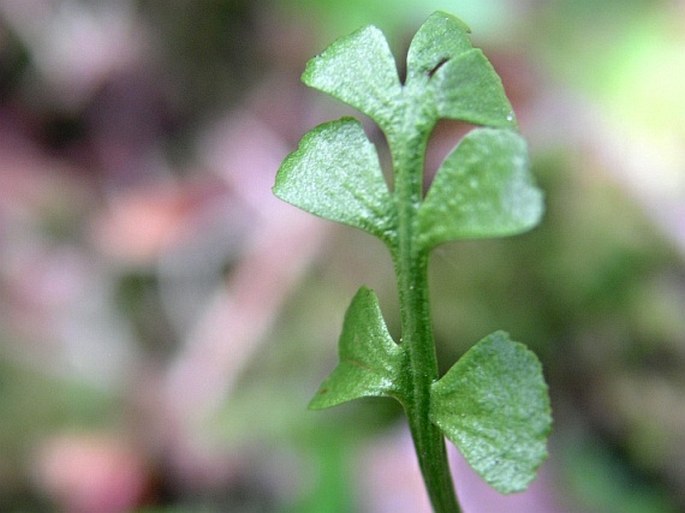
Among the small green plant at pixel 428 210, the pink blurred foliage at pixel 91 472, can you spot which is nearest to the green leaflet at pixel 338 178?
the small green plant at pixel 428 210

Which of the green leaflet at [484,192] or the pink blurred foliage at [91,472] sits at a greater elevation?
the green leaflet at [484,192]

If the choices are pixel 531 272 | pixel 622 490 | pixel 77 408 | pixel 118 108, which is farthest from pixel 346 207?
pixel 118 108

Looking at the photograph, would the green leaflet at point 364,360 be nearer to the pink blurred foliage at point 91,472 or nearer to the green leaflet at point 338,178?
the green leaflet at point 338,178

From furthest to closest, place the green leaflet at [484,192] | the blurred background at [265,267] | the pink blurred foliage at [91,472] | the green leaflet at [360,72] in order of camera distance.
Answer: the pink blurred foliage at [91,472], the blurred background at [265,267], the green leaflet at [360,72], the green leaflet at [484,192]

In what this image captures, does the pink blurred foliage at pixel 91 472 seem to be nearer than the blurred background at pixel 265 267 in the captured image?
No

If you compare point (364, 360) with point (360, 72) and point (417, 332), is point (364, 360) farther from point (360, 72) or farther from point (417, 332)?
point (360, 72)

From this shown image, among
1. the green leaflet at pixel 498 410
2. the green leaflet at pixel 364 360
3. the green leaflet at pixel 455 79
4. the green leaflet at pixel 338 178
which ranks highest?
the green leaflet at pixel 455 79

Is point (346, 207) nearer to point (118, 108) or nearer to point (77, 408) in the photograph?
point (77, 408)

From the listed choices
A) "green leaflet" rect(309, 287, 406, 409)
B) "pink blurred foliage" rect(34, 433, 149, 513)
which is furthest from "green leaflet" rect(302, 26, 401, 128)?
"pink blurred foliage" rect(34, 433, 149, 513)

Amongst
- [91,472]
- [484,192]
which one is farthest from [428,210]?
[91,472]
